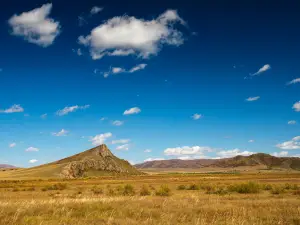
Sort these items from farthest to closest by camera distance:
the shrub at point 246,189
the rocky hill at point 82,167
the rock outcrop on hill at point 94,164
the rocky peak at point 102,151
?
1. the rocky peak at point 102,151
2. the rock outcrop on hill at point 94,164
3. the rocky hill at point 82,167
4. the shrub at point 246,189

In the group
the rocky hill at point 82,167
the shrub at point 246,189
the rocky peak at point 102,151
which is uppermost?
the rocky peak at point 102,151

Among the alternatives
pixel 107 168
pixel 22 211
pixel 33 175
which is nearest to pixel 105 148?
pixel 107 168

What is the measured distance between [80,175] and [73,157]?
22.7 m

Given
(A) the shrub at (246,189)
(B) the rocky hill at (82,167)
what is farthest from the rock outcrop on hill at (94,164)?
(A) the shrub at (246,189)

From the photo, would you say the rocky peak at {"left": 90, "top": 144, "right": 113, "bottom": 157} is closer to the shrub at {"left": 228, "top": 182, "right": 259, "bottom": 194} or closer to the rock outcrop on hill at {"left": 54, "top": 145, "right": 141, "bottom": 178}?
the rock outcrop on hill at {"left": 54, "top": 145, "right": 141, "bottom": 178}

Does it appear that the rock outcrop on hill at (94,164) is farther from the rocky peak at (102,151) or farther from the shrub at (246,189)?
the shrub at (246,189)

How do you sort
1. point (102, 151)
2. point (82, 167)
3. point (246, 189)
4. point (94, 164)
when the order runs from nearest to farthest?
1. point (246, 189)
2. point (82, 167)
3. point (94, 164)
4. point (102, 151)

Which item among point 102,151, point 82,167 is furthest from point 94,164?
point 102,151

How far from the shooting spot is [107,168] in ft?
427

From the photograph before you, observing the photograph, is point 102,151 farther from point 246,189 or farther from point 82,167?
point 246,189

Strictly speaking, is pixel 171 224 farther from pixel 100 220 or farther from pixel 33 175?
pixel 33 175

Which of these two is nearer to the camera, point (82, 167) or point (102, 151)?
point (82, 167)

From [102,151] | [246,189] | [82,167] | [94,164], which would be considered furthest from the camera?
[102,151]

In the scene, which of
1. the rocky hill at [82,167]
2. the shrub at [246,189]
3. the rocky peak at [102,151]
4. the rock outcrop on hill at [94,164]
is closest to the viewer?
the shrub at [246,189]
